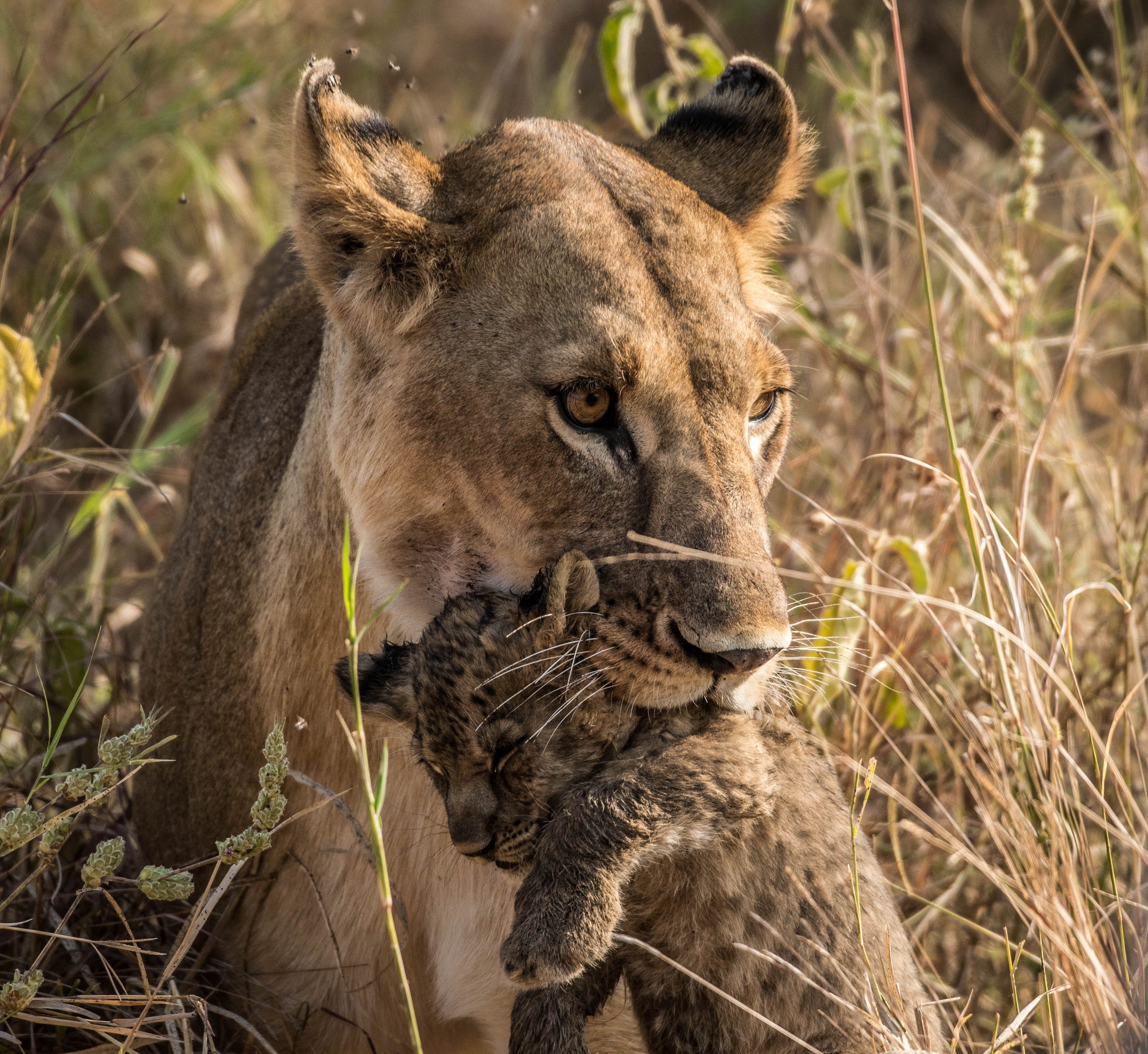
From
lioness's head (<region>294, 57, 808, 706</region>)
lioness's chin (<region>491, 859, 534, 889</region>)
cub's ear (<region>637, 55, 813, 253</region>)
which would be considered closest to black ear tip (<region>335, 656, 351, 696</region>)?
lioness's head (<region>294, 57, 808, 706</region>)

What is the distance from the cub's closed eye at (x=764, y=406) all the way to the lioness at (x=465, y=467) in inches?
0.5

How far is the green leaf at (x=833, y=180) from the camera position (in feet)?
13.9

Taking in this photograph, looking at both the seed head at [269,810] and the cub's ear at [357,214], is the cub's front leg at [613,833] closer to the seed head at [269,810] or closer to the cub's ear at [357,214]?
the seed head at [269,810]

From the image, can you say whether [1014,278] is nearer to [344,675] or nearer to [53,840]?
[344,675]

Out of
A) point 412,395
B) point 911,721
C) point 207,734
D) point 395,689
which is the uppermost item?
point 412,395

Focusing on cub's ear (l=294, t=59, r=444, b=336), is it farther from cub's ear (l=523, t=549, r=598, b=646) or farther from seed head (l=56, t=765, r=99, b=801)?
seed head (l=56, t=765, r=99, b=801)

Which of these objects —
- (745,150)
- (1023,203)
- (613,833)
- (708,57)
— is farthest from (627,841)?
(708,57)

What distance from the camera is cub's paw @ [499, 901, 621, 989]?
204cm

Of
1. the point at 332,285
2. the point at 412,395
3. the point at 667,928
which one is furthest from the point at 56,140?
the point at 667,928

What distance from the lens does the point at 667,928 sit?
234 cm

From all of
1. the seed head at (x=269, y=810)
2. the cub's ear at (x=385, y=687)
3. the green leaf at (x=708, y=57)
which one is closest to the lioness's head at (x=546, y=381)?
the cub's ear at (x=385, y=687)

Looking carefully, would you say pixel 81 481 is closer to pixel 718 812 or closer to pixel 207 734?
pixel 207 734

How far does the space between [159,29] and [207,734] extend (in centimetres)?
477

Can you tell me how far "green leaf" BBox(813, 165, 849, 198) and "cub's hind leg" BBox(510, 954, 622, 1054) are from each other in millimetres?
2642
